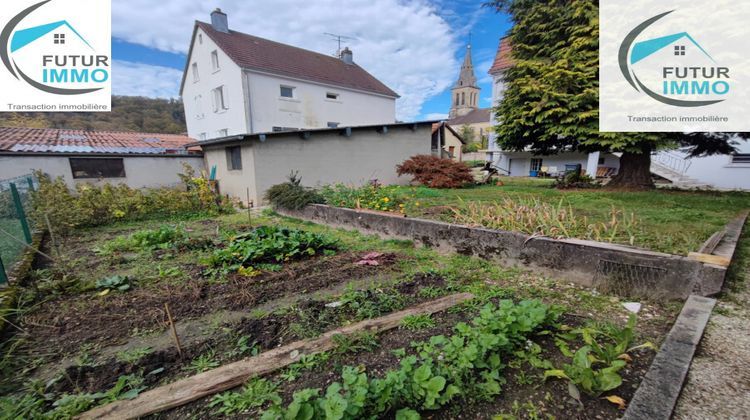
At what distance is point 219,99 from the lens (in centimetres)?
1588

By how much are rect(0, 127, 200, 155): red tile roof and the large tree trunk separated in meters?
15.5

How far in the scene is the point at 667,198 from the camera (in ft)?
20.5

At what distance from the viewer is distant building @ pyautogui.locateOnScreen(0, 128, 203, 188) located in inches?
353

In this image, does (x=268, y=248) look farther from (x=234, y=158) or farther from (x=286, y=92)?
(x=286, y=92)

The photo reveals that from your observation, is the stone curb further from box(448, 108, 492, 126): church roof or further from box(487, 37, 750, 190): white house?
box(448, 108, 492, 126): church roof

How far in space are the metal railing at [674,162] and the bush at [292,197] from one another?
49.2 ft

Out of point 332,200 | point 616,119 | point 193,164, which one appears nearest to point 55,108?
point 193,164

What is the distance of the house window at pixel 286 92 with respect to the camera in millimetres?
15595

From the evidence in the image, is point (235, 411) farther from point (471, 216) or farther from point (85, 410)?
point (471, 216)

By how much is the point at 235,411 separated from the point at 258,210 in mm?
7724

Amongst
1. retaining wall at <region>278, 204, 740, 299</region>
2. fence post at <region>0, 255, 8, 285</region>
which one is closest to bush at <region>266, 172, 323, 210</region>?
retaining wall at <region>278, 204, 740, 299</region>

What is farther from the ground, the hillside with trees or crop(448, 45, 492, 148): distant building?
crop(448, 45, 492, 148): distant building

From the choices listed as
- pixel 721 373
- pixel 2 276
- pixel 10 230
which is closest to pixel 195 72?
pixel 10 230

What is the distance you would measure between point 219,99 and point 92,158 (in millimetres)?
7413
